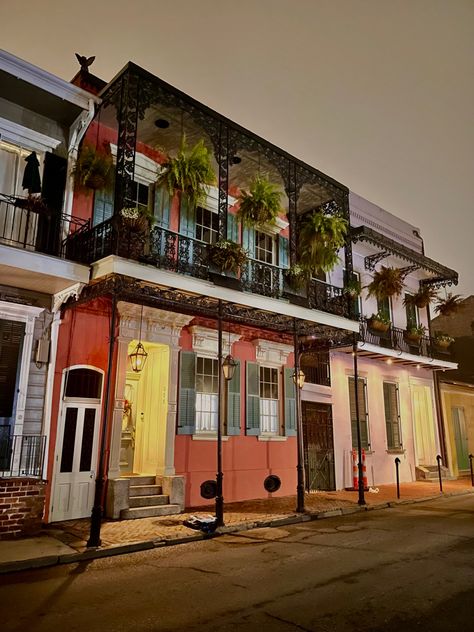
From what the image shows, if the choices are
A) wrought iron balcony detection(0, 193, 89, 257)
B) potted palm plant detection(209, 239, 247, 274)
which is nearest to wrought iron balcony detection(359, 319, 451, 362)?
potted palm plant detection(209, 239, 247, 274)

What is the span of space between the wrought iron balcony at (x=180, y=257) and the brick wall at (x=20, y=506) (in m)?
4.13

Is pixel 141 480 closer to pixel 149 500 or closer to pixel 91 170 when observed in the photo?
pixel 149 500

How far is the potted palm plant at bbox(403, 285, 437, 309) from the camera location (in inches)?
728

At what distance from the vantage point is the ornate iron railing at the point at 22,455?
8.18 metres

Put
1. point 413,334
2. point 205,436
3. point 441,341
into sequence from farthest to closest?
point 441,341
point 413,334
point 205,436

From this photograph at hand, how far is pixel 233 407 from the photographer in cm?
1202

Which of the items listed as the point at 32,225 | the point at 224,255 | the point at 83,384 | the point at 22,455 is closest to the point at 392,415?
the point at 224,255

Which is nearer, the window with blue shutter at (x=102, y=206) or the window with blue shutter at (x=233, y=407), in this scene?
the window with blue shutter at (x=102, y=206)

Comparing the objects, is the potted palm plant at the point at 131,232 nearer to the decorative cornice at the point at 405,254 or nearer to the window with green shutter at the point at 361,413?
the decorative cornice at the point at 405,254

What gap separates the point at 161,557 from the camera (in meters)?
6.90

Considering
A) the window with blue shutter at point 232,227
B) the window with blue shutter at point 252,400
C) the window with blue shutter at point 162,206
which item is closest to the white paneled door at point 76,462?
the window with blue shutter at point 252,400

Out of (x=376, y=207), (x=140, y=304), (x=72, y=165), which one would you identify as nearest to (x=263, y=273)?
(x=140, y=304)

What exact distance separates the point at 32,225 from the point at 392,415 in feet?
44.7

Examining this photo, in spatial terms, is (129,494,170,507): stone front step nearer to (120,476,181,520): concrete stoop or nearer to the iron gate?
(120,476,181,520): concrete stoop
